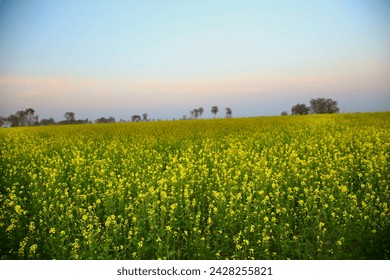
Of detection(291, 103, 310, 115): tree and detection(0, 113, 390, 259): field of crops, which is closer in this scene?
detection(0, 113, 390, 259): field of crops

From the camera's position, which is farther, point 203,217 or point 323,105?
point 323,105

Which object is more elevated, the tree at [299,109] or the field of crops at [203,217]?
the tree at [299,109]

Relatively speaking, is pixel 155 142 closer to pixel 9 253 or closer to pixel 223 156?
pixel 223 156

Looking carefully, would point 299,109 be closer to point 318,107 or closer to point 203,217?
point 318,107

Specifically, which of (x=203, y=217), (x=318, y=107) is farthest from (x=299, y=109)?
(x=203, y=217)

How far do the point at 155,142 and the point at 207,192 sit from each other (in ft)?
16.9

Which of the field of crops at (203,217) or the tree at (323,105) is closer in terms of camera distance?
the field of crops at (203,217)

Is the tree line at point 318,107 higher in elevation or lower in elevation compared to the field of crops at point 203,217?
higher

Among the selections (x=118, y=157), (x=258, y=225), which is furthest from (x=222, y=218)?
(x=118, y=157)

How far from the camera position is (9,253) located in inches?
176

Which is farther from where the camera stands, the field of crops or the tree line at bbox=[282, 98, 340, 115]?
the tree line at bbox=[282, 98, 340, 115]

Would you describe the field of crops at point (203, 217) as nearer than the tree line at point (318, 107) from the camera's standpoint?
Yes

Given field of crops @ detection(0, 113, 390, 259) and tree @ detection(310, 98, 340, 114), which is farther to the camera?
tree @ detection(310, 98, 340, 114)

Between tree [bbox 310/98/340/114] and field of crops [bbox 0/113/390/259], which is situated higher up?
tree [bbox 310/98/340/114]
